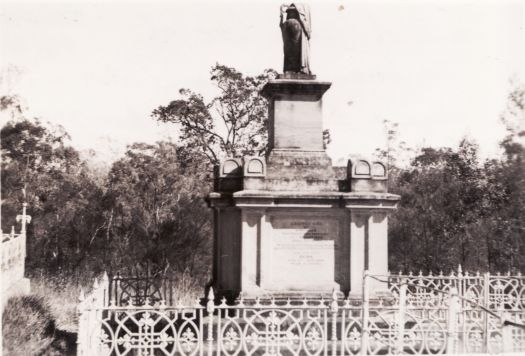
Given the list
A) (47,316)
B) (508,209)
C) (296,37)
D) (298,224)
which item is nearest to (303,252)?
(298,224)

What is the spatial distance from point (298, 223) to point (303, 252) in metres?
0.56

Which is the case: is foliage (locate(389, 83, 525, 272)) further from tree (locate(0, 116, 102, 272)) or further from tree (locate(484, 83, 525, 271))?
tree (locate(0, 116, 102, 272))

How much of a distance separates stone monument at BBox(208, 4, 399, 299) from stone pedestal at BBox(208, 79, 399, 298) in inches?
0.7

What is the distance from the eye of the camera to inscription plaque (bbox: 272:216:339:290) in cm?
1069

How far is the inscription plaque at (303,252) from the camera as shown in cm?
1069

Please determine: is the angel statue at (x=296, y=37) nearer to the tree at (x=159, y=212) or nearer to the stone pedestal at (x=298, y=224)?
the stone pedestal at (x=298, y=224)

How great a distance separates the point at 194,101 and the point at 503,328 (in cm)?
1659

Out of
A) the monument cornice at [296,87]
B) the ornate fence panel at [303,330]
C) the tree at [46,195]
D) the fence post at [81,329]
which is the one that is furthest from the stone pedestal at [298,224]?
the tree at [46,195]

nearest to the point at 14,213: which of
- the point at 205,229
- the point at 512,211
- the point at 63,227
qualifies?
the point at 63,227

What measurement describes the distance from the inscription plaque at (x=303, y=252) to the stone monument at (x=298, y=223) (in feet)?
0.06

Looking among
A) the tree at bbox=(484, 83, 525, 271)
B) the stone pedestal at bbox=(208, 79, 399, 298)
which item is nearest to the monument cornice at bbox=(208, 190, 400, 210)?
the stone pedestal at bbox=(208, 79, 399, 298)

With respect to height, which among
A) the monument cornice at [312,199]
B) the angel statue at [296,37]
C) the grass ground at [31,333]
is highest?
the angel statue at [296,37]

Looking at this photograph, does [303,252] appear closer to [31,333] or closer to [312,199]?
[312,199]

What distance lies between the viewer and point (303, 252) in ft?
35.3
